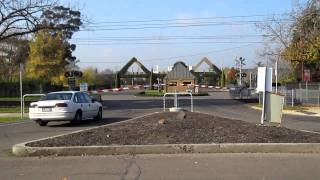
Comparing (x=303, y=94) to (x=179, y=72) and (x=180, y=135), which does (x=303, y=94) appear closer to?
(x=180, y=135)

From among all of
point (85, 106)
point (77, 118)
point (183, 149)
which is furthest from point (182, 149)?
point (85, 106)

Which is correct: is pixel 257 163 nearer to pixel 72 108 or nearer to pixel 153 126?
pixel 153 126

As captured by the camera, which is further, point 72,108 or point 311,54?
point 311,54

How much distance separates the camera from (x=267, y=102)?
1611cm

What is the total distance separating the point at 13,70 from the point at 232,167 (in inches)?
3272

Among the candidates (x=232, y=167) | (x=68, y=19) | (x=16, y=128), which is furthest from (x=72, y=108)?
(x=68, y=19)

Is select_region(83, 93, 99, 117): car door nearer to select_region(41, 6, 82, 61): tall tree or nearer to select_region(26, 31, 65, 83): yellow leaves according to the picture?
select_region(41, 6, 82, 61): tall tree

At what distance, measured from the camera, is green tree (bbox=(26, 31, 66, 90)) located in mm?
78438

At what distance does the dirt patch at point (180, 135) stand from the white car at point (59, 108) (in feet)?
24.9

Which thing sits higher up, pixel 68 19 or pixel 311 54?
pixel 68 19

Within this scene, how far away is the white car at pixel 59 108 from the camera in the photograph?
22.8m

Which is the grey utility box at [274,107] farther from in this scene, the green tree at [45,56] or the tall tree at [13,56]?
the tall tree at [13,56]

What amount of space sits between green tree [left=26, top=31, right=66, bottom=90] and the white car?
55147 millimetres

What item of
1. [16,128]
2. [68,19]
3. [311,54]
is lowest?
[16,128]
